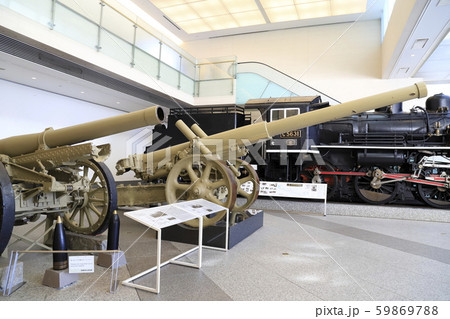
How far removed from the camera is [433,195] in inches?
283

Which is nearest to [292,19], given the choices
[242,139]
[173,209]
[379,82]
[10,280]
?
[379,82]

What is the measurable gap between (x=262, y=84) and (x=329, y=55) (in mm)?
3733

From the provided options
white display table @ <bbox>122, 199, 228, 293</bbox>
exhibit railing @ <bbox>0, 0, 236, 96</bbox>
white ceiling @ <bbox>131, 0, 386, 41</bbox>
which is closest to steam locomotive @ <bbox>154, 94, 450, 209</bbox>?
exhibit railing @ <bbox>0, 0, 236, 96</bbox>

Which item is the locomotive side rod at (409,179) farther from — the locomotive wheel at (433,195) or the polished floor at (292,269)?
the polished floor at (292,269)

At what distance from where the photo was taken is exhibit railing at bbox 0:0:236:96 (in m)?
6.23

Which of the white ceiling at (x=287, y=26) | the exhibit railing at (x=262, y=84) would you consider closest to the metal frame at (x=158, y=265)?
the white ceiling at (x=287, y=26)

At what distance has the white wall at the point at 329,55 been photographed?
1140cm

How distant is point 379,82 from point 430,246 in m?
8.14

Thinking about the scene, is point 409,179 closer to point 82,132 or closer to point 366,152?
point 366,152

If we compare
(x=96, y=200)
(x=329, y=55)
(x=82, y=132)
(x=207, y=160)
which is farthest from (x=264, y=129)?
(x=329, y=55)

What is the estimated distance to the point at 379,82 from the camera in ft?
36.4

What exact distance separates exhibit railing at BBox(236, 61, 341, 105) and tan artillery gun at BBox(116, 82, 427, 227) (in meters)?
5.39

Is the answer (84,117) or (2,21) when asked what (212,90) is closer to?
(84,117)

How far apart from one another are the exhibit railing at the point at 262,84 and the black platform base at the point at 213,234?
6.09 m
